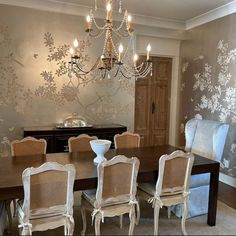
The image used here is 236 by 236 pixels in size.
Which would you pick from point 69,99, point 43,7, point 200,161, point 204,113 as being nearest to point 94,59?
point 69,99

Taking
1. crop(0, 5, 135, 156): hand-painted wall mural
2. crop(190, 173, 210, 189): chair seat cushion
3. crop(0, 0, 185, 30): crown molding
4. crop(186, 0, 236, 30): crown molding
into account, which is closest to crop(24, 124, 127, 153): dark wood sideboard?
crop(0, 5, 135, 156): hand-painted wall mural

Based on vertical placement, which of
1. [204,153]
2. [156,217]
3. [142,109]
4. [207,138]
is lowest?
[156,217]

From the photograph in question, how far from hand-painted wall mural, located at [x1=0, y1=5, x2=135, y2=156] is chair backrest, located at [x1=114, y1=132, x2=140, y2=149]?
130 cm

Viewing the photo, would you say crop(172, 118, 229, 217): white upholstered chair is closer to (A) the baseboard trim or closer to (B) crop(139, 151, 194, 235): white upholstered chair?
(B) crop(139, 151, 194, 235): white upholstered chair

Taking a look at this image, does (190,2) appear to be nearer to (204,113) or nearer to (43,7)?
(204,113)

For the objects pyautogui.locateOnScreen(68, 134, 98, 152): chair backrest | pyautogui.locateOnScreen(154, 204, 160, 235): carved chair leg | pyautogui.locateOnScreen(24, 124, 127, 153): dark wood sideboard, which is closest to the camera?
pyautogui.locateOnScreen(154, 204, 160, 235): carved chair leg

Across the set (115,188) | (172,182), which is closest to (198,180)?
(172,182)

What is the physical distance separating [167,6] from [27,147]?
3.16 metres

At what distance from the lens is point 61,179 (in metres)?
2.07

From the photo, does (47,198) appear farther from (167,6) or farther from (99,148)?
(167,6)

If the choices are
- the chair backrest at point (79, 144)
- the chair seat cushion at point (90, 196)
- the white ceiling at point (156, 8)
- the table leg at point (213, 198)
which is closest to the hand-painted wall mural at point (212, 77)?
the white ceiling at point (156, 8)

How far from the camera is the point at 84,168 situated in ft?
8.22

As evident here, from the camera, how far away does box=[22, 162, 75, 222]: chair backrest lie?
1969 mm

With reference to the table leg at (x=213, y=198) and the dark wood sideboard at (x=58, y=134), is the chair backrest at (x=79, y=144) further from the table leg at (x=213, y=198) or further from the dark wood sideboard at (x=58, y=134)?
the table leg at (x=213, y=198)
